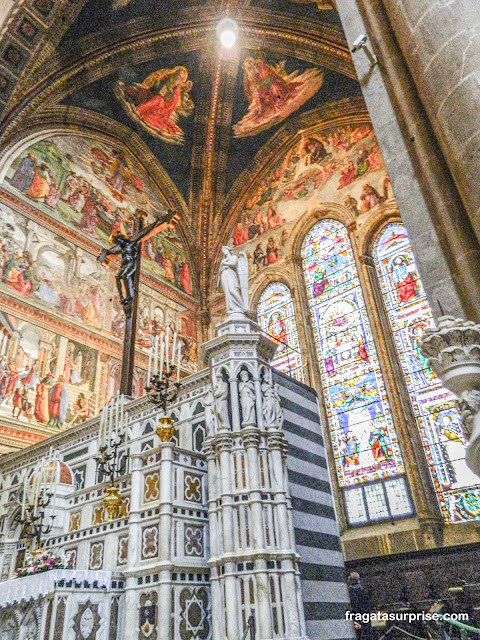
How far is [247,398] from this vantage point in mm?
5301

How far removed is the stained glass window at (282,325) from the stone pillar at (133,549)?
8.41 metres

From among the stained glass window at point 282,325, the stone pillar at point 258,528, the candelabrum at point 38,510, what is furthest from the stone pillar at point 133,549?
the stained glass window at point 282,325

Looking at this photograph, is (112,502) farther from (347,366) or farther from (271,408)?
(347,366)

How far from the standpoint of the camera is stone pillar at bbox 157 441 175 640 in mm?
4133

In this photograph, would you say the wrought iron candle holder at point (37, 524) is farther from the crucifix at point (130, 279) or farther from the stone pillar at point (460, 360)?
the stone pillar at point (460, 360)

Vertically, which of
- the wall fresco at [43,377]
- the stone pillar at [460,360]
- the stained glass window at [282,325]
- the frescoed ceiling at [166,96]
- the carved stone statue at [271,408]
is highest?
the frescoed ceiling at [166,96]

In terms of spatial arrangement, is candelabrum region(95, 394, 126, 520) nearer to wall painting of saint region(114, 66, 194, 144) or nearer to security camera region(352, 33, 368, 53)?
security camera region(352, 33, 368, 53)

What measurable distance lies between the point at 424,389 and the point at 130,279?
685 centimetres

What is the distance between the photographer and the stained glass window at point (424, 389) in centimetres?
1002

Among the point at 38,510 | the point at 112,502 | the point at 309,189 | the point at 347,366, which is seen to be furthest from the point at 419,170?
the point at 309,189

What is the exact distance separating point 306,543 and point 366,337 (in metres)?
8.11

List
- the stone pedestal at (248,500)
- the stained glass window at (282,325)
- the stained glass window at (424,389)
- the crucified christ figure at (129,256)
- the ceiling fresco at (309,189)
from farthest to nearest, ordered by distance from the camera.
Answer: the ceiling fresco at (309,189) < the stained glass window at (282,325) < the stained glass window at (424,389) < the crucified christ figure at (129,256) < the stone pedestal at (248,500)

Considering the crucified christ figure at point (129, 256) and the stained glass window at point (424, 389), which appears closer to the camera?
the crucified christ figure at point (129, 256)

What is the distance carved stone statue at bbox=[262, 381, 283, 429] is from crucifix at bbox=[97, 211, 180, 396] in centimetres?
329
